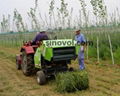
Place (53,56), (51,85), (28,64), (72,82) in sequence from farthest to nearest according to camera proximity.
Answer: (28,64)
(51,85)
(53,56)
(72,82)

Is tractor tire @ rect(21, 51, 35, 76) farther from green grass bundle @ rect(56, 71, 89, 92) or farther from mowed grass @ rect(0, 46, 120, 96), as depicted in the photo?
green grass bundle @ rect(56, 71, 89, 92)

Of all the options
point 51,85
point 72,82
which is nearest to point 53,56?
point 51,85

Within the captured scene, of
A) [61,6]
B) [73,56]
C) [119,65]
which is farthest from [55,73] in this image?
[61,6]

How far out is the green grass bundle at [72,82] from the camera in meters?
7.96

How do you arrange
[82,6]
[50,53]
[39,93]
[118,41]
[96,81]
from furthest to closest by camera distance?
[82,6] < [118,41] < [96,81] < [50,53] < [39,93]

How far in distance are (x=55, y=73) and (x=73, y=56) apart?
0.77 meters

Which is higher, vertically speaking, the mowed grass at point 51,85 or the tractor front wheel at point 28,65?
the tractor front wheel at point 28,65

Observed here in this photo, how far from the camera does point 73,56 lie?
9172mm

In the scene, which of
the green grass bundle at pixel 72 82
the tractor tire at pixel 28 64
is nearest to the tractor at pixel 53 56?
the tractor tire at pixel 28 64

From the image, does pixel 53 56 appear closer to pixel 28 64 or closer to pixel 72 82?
pixel 72 82

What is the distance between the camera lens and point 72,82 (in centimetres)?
799

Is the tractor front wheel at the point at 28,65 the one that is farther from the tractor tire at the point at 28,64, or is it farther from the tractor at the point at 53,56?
the tractor at the point at 53,56

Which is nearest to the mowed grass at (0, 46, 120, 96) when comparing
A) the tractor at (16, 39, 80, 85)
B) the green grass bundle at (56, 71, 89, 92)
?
the green grass bundle at (56, 71, 89, 92)

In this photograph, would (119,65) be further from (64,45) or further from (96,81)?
(64,45)
